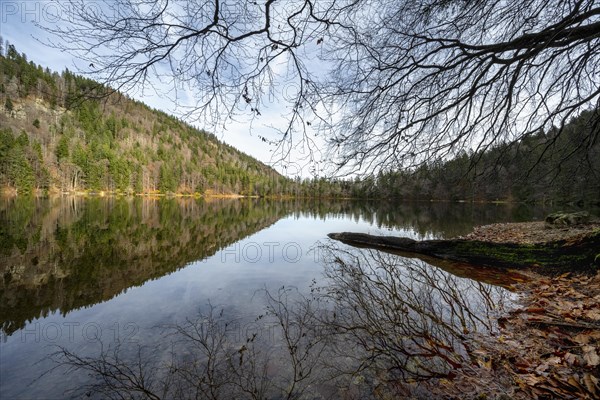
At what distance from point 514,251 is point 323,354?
316 inches

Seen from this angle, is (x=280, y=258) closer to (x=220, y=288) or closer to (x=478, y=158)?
(x=220, y=288)

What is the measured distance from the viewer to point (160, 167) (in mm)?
87188

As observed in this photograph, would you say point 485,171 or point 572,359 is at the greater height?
point 485,171

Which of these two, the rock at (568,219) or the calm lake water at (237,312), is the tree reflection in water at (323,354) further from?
the rock at (568,219)

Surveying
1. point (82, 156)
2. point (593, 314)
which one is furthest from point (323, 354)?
point (82, 156)

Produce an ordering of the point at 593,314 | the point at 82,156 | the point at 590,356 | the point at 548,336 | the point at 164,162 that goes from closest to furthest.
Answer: the point at 590,356
the point at 548,336
the point at 593,314
the point at 82,156
the point at 164,162

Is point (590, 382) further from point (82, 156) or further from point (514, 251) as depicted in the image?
point (82, 156)

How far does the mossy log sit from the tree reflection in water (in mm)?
2333

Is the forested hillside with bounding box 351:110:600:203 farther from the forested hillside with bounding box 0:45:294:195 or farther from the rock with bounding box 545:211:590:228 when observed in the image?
the forested hillside with bounding box 0:45:294:195

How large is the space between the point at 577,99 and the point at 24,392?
8.53 metres

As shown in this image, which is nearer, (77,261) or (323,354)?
(323,354)

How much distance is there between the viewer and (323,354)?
11.3ft

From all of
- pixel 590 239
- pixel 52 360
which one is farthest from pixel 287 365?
pixel 590 239

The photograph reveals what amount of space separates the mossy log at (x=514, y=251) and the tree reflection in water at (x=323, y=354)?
2.33m
